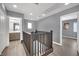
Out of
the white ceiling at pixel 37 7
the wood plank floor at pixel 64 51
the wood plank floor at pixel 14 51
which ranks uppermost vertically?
the white ceiling at pixel 37 7

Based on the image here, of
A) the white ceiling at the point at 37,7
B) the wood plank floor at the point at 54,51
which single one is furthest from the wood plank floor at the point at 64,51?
the white ceiling at the point at 37,7

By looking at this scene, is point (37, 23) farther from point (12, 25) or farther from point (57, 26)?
point (57, 26)

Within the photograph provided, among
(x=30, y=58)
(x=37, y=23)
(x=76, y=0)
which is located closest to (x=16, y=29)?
(x=37, y=23)

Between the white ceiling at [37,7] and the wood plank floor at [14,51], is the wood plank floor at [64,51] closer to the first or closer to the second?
the wood plank floor at [14,51]

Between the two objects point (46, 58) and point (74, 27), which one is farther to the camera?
point (74, 27)

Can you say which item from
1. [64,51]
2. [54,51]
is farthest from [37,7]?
[64,51]

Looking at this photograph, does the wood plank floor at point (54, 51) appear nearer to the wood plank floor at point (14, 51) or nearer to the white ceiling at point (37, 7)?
the wood plank floor at point (14, 51)

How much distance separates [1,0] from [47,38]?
2.58m

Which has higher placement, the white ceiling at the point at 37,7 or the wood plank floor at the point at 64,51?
the white ceiling at the point at 37,7

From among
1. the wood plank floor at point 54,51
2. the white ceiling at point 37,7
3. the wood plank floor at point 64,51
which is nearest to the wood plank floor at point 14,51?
the wood plank floor at point 54,51

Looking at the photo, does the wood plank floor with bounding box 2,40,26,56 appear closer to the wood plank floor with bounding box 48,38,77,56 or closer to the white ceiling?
the wood plank floor with bounding box 48,38,77,56

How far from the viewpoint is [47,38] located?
3078 millimetres

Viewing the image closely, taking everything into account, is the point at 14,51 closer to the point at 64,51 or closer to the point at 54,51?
the point at 54,51

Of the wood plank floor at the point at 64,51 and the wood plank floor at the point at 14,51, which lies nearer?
the wood plank floor at the point at 14,51
